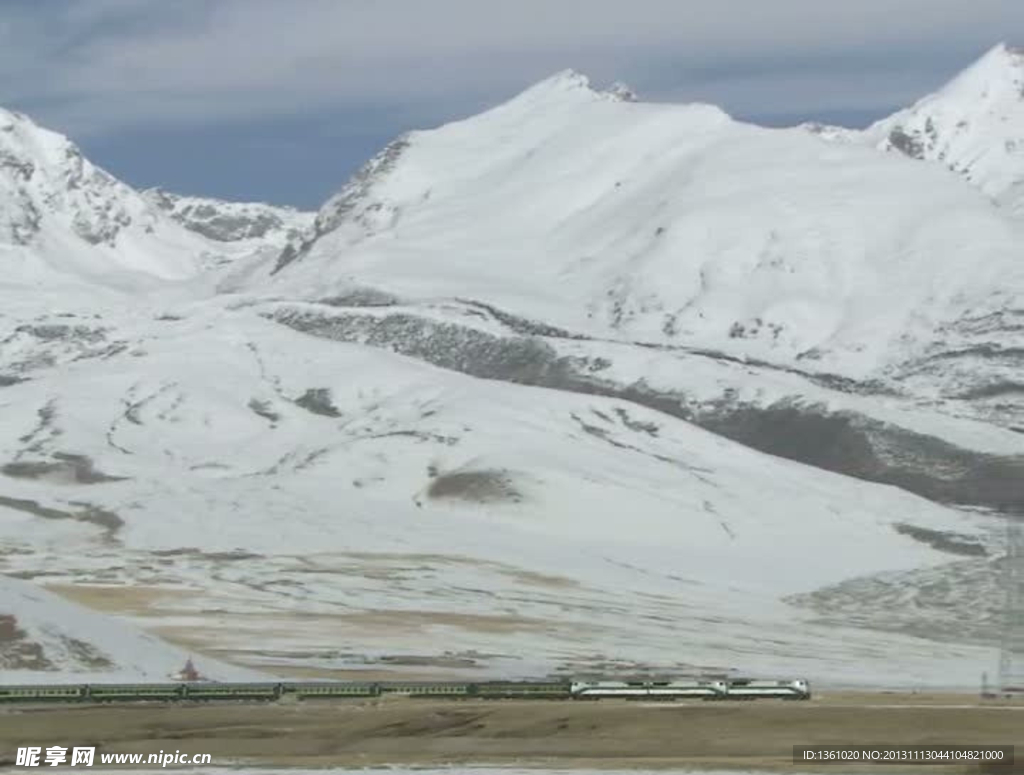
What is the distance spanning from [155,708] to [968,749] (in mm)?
48001

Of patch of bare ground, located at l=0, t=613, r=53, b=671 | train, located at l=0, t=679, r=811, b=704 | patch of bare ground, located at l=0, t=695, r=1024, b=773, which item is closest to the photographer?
patch of bare ground, located at l=0, t=695, r=1024, b=773

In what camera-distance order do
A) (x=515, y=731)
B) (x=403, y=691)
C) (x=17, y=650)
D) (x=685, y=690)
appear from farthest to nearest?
(x=17, y=650), (x=403, y=691), (x=685, y=690), (x=515, y=731)

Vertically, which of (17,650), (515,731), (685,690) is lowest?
(515,731)

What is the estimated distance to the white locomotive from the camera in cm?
14550

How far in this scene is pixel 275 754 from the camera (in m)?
117

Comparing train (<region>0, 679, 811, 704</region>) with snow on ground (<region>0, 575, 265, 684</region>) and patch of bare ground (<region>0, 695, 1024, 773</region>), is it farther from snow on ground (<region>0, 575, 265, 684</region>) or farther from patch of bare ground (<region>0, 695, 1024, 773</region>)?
snow on ground (<region>0, 575, 265, 684</region>)

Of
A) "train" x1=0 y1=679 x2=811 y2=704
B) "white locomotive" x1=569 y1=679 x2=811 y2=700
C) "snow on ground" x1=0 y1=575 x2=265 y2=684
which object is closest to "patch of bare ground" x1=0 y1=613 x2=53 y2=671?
"snow on ground" x1=0 y1=575 x2=265 y2=684

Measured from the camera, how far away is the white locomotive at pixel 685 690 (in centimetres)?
14550

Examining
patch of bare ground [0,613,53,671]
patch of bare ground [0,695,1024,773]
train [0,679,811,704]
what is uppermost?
patch of bare ground [0,613,53,671]

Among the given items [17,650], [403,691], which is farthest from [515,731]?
[17,650]

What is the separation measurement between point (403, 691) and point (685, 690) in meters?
19.2

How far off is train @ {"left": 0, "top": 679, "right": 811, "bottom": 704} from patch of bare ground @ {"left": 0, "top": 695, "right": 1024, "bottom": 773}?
327 centimetres

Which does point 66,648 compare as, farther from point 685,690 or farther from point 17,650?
point 685,690

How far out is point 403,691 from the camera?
500 feet
